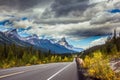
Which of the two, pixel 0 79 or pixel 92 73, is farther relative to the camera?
pixel 92 73

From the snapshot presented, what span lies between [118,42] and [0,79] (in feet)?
371

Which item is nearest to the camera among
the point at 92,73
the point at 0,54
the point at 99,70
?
the point at 99,70

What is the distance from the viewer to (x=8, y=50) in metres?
127

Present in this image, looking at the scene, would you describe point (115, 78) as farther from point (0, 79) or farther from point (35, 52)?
point (35, 52)

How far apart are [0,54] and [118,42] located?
50047 mm

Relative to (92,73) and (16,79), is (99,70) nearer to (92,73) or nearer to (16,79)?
(92,73)

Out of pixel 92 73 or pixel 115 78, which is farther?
pixel 92 73

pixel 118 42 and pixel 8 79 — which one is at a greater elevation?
pixel 118 42

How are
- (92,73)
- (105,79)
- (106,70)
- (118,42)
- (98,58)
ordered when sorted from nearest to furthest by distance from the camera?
(105,79)
(106,70)
(92,73)
(98,58)
(118,42)

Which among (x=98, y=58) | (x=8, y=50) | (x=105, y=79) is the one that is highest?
(x=8, y=50)

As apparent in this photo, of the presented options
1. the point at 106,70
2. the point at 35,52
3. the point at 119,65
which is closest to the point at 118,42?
the point at 35,52

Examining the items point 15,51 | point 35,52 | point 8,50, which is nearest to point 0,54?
point 8,50

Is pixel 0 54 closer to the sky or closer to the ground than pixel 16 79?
closer to the sky

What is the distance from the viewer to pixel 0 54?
119 meters
